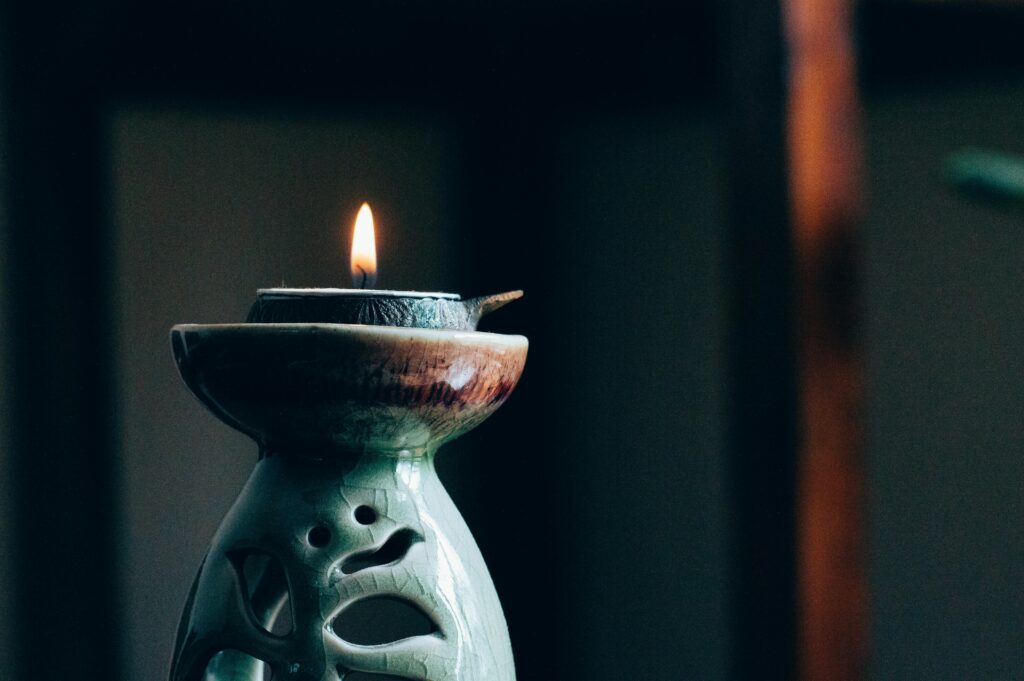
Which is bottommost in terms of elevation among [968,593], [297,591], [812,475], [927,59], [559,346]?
[968,593]

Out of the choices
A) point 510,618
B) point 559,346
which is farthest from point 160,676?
point 559,346

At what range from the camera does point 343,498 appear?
336 mm

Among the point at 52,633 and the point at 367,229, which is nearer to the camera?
the point at 367,229

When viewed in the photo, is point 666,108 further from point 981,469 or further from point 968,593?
point 968,593

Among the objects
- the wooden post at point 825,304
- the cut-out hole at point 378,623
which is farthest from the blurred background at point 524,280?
the wooden post at point 825,304

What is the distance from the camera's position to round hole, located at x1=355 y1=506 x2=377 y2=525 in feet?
1.11

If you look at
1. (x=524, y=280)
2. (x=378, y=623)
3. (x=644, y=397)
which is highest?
(x=524, y=280)

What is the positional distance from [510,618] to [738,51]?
3.83 ft

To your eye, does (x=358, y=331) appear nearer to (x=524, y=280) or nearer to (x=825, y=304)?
(x=825, y=304)

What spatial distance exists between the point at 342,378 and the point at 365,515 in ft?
0.17

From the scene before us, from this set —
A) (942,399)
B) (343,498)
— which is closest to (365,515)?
(343,498)

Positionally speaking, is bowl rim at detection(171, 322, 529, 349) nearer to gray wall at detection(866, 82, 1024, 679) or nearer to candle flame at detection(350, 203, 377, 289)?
candle flame at detection(350, 203, 377, 289)

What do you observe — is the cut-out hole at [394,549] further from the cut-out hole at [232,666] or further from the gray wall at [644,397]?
the gray wall at [644,397]

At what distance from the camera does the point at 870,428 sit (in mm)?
1550
